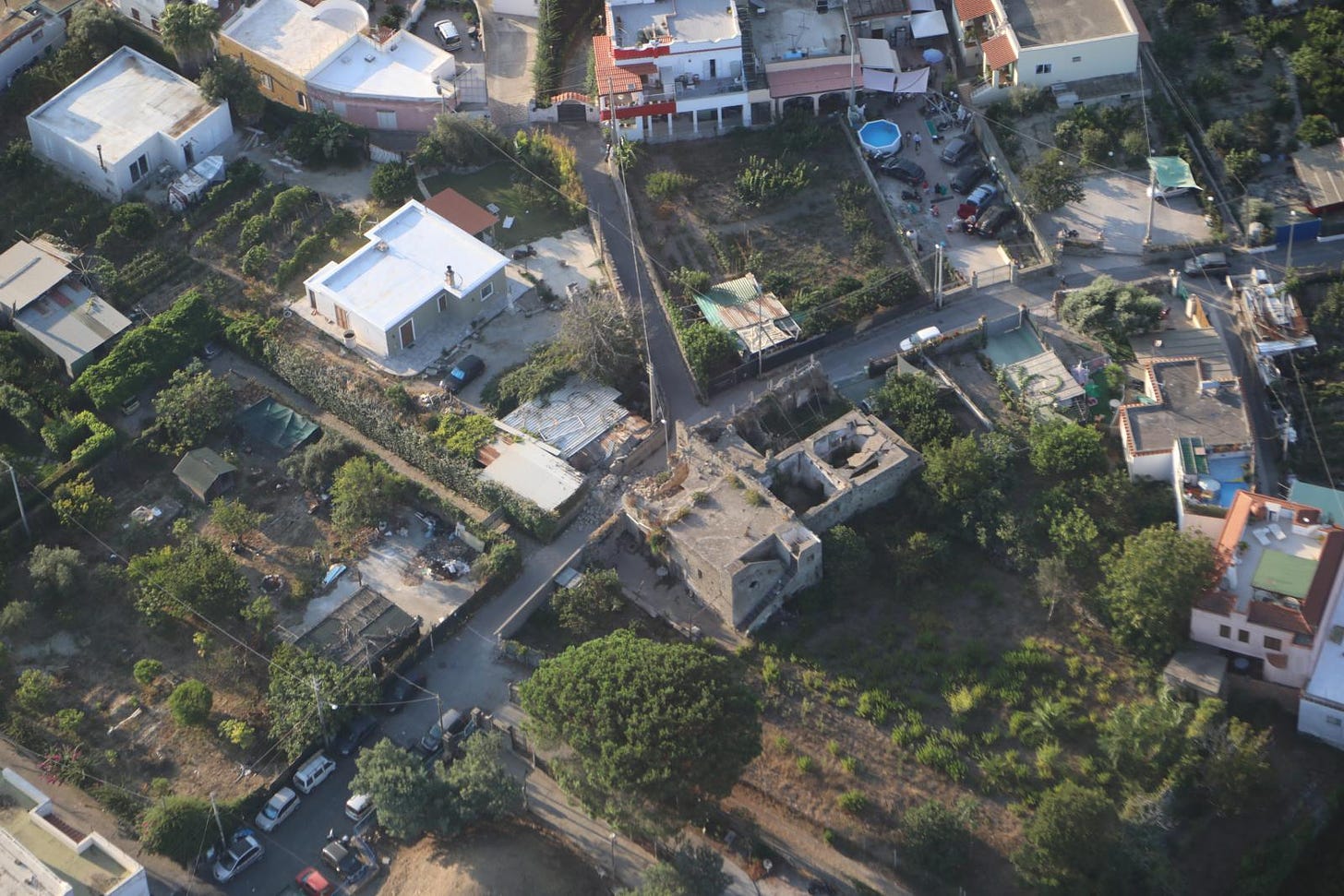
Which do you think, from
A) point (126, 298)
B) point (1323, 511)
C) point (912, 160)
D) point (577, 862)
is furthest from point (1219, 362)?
point (126, 298)

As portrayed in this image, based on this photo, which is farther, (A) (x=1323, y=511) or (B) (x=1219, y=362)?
(B) (x=1219, y=362)

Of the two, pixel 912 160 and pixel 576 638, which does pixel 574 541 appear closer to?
pixel 576 638

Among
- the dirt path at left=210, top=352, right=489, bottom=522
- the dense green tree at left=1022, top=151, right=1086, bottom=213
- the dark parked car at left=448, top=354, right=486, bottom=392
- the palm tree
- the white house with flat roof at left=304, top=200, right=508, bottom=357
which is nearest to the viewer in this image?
the dirt path at left=210, top=352, right=489, bottom=522

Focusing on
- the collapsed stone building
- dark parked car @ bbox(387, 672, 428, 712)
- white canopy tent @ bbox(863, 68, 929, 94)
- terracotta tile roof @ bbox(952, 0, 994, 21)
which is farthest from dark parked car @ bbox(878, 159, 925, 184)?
dark parked car @ bbox(387, 672, 428, 712)

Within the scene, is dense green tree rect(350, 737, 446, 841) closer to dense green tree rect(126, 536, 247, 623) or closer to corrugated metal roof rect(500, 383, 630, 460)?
dense green tree rect(126, 536, 247, 623)

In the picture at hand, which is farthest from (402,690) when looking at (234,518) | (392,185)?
(392,185)

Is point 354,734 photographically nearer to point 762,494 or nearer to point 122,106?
point 762,494
